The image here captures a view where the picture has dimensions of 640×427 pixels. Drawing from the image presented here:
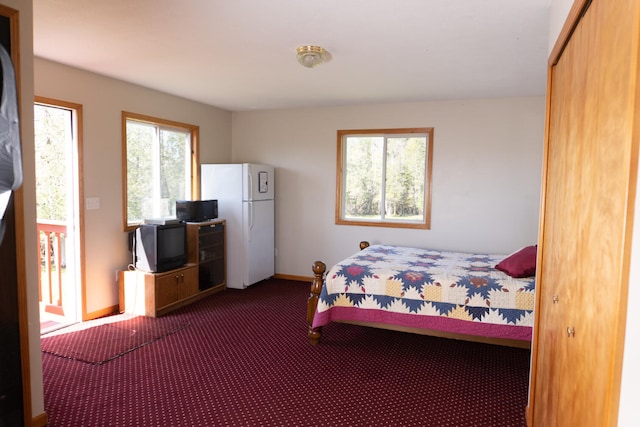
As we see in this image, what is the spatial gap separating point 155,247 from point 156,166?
3.85 feet

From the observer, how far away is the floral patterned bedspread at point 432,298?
10.5 feet

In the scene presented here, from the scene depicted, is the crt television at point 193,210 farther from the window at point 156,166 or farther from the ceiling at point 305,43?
the ceiling at point 305,43

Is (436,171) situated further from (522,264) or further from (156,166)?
(156,166)

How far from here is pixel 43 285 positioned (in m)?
4.46

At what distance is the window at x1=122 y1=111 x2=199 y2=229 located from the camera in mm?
4680

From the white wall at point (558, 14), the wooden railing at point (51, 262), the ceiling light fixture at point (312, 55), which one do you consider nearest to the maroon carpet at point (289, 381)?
the wooden railing at point (51, 262)

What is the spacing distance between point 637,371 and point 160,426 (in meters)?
2.39

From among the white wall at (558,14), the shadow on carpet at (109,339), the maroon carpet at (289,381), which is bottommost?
the maroon carpet at (289,381)

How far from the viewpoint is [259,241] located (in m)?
5.68

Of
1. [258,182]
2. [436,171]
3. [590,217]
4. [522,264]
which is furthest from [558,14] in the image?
[258,182]

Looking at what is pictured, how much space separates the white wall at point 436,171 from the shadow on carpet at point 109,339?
232cm

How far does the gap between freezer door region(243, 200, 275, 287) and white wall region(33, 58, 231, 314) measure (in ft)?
4.90

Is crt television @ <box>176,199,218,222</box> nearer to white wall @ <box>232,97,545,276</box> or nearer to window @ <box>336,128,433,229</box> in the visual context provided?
white wall @ <box>232,97,545,276</box>

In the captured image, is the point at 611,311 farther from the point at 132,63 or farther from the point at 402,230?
the point at 402,230
